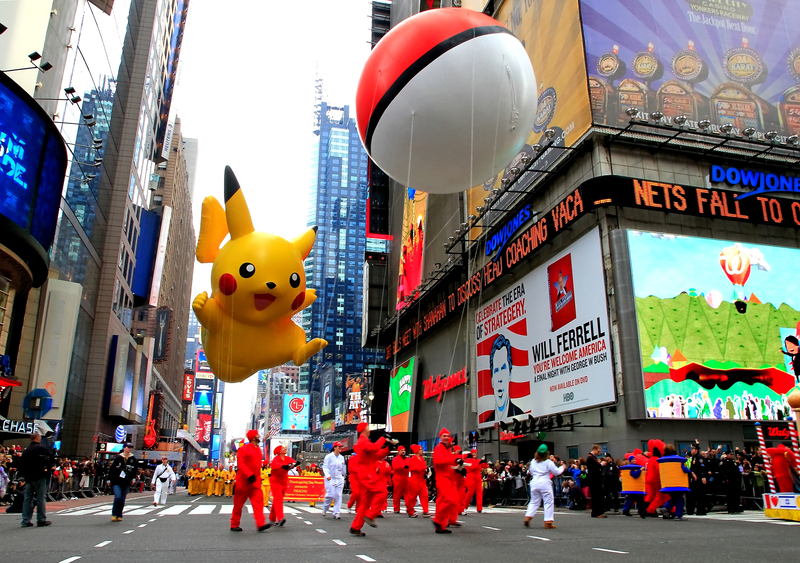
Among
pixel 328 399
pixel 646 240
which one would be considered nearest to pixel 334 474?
pixel 646 240

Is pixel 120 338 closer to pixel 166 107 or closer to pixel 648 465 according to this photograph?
pixel 166 107

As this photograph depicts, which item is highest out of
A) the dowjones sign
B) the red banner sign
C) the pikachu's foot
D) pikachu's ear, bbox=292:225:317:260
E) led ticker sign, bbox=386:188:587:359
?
the dowjones sign

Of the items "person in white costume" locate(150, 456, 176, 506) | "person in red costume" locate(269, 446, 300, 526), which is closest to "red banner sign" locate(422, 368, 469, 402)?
"person in white costume" locate(150, 456, 176, 506)

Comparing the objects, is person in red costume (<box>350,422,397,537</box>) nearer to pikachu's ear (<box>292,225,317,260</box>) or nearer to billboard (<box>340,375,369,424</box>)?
pikachu's ear (<box>292,225,317,260</box>)

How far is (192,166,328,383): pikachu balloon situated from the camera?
8.62 m

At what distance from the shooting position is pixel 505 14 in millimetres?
30172

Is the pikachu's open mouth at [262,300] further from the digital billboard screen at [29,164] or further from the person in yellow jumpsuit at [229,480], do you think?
the person in yellow jumpsuit at [229,480]

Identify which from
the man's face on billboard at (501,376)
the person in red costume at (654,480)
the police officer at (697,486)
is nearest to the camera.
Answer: the person in red costume at (654,480)

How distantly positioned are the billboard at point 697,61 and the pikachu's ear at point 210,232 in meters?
16.6

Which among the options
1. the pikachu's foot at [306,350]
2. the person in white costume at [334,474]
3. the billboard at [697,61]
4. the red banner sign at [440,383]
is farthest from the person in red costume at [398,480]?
the red banner sign at [440,383]

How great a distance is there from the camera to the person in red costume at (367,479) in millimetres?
9756

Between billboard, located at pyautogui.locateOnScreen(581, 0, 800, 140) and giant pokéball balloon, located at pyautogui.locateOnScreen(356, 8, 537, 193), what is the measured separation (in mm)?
13770

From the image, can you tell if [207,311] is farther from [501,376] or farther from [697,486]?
[501,376]

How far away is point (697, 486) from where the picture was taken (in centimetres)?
1472
